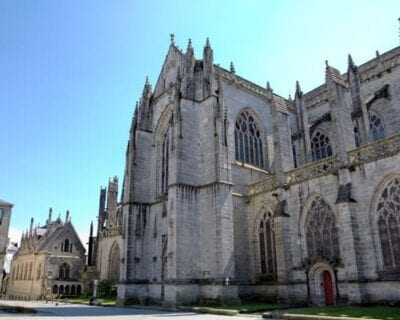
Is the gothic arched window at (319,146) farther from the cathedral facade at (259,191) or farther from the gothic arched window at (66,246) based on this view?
the gothic arched window at (66,246)

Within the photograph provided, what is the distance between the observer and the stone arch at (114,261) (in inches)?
1523

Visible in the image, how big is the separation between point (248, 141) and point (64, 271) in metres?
31.4

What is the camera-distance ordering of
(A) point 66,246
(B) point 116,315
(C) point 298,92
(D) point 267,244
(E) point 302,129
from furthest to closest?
(A) point 66,246 < (C) point 298,92 < (E) point 302,129 < (D) point 267,244 < (B) point 116,315

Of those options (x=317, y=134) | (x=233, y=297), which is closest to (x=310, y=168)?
(x=233, y=297)

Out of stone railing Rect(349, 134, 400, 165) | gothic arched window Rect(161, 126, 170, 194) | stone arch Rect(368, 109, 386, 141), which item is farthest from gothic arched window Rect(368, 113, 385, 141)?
gothic arched window Rect(161, 126, 170, 194)

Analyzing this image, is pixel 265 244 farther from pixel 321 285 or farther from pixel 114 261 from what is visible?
pixel 114 261

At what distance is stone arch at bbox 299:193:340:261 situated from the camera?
19.4 m

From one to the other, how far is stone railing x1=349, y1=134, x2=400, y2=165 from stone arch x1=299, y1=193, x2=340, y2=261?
2.85m

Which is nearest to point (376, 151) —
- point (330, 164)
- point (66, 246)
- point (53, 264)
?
point (330, 164)

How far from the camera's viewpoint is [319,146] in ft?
99.7

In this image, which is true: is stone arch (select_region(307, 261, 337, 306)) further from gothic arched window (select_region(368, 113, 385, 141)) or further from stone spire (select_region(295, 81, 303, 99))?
stone spire (select_region(295, 81, 303, 99))

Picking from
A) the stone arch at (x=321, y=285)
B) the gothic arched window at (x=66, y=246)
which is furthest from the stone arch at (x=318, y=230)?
the gothic arched window at (x=66, y=246)

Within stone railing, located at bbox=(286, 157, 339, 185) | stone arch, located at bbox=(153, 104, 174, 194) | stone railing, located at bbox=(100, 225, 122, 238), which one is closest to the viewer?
stone railing, located at bbox=(286, 157, 339, 185)

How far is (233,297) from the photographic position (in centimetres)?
2145
